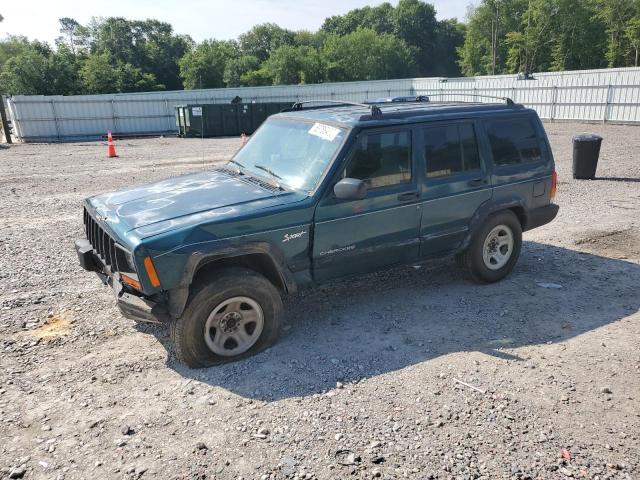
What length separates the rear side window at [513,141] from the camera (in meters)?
5.55

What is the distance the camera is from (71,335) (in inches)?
185

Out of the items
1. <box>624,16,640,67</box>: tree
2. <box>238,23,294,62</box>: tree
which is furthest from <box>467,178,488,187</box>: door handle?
<box>238,23,294,62</box>: tree

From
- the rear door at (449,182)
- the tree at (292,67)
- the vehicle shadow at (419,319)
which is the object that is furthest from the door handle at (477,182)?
the tree at (292,67)

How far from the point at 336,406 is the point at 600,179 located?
432 inches

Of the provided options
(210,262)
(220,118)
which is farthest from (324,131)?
(220,118)

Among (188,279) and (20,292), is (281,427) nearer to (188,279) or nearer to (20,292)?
(188,279)

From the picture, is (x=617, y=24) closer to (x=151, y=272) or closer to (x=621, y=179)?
(x=621, y=179)

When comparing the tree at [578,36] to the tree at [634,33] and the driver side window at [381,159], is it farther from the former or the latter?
the driver side window at [381,159]

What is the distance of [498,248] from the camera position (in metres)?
5.84

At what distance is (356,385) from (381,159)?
2093 millimetres

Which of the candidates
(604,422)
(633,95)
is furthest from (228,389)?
(633,95)

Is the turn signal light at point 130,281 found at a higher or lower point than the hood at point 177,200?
lower

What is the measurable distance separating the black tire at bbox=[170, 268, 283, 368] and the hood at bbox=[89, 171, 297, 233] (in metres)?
0.55

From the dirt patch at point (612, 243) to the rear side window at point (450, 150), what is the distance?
2885 millimetres
